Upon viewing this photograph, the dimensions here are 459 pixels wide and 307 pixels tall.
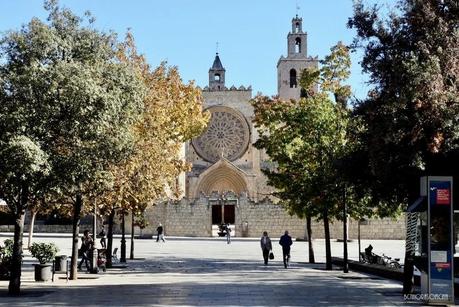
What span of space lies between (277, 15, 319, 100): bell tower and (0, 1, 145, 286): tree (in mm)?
60675

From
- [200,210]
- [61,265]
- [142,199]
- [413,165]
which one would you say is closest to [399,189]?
[413,165]

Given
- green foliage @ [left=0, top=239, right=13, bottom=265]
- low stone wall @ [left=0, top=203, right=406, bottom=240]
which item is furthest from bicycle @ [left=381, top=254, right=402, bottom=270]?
low stone wall @ [left=0, top=203, right=406, bottom=240]

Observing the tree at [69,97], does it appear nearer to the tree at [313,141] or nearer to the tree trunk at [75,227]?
the tree trunk at [75,227]

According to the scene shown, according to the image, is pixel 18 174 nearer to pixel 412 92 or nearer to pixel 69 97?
pixel 69 97

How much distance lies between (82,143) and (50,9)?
12.3ft

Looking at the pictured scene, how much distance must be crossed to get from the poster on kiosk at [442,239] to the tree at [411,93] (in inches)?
36.1

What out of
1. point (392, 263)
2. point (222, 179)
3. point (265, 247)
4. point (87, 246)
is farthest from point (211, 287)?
point (222, 179)

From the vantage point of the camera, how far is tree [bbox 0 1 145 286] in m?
14.8

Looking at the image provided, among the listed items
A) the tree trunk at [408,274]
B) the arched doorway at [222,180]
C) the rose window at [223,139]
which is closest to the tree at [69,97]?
the tree trunk at [408,274]

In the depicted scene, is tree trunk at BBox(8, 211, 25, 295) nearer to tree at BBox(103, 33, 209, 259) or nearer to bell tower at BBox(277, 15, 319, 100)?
tree at BBox(103, 33, 209, 259)

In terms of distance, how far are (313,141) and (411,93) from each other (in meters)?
11.9

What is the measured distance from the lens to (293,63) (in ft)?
255

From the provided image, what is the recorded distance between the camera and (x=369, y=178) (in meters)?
17.7

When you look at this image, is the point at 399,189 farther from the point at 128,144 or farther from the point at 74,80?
the point at 74,80
